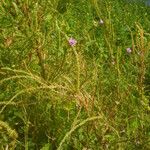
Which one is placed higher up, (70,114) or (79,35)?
(70,114)

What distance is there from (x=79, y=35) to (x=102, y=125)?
9.09 ft

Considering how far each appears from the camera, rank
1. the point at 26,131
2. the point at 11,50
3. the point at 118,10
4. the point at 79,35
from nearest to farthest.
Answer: the point at 26,131 < the point at 11,50 < the point at 79,35 < the point at 118,10

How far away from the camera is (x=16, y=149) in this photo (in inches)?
121

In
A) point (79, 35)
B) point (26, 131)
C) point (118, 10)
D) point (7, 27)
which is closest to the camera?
point (26, 131)

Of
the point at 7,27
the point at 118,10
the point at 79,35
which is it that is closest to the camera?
the point at 7,27

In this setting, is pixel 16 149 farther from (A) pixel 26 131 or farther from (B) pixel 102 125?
(B) pixel 102 125

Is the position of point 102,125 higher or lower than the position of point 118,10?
higher

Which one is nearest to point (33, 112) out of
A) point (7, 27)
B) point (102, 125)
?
point (102, 125)

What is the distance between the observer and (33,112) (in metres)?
3.18

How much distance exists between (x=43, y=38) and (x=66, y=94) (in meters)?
0.39

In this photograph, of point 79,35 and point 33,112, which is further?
point 79,35

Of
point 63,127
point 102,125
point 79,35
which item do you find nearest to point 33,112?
point 63,127

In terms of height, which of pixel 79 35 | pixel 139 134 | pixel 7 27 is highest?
pixel 7 27

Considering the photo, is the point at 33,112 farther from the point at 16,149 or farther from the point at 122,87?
the point at 122,87
